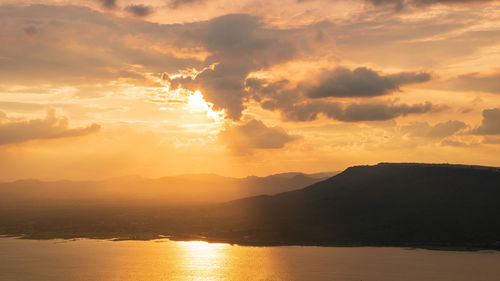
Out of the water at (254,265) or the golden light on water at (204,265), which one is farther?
the golden light on water at (204,265)

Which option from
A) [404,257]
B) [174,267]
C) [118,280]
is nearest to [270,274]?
[174,267]

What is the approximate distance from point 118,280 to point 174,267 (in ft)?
84.7

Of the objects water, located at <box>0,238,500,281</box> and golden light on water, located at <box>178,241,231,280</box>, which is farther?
golden light on water, located at <box>178,241,231,280</box>

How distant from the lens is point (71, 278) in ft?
484

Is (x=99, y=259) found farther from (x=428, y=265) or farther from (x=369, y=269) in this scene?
(x=428, y=265)

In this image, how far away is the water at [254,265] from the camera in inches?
5881

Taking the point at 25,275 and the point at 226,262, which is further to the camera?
the point at 226,262

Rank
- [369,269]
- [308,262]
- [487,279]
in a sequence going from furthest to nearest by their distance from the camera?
[308,262], [369,269], [487,279]

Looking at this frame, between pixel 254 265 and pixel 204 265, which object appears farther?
pixel 204 265

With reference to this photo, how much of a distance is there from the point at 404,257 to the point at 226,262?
6719 cm

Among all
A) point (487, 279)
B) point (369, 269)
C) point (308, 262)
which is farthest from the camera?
point (308, 262)

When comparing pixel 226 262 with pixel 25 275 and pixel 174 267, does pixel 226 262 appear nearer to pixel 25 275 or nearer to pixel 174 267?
pixel 174 267

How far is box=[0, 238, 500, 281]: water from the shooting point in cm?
14938

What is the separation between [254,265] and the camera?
168 m
